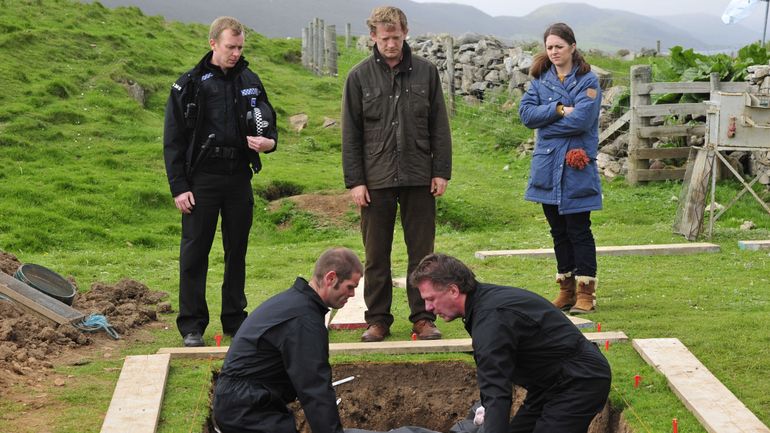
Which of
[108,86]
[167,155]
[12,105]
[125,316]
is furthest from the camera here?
[108,86]

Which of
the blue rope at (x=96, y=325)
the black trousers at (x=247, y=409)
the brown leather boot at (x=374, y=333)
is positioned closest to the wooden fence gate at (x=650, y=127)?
the brown leather boot at (x=374, y=333)

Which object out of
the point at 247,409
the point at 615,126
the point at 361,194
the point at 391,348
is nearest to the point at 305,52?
the point at 615,126

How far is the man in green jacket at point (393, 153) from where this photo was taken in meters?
8.52

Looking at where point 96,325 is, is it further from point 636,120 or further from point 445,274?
point 636,120

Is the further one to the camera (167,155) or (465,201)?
(465,201)

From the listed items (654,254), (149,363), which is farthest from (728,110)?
(149,363)

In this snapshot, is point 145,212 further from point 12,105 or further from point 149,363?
point 149,363

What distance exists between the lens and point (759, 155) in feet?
53.4

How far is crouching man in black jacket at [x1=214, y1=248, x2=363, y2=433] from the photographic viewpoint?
231 inches

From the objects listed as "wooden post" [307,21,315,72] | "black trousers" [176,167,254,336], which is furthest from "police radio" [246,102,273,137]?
"wooden post" [307,21,315,72]

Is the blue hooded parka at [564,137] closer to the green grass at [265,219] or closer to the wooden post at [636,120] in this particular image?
the green grass at [265,219]

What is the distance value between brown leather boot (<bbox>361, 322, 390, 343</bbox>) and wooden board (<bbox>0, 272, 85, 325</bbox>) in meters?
2.52

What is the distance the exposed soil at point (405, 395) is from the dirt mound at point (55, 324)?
83.5 inches

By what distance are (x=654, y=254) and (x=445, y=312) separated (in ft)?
22.4
